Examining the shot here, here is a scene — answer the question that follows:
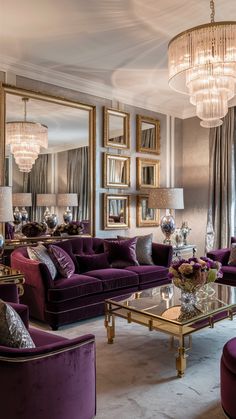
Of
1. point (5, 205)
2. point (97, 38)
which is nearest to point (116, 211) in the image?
point (5, 205)

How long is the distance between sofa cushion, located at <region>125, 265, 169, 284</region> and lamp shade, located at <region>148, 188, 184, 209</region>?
102cm

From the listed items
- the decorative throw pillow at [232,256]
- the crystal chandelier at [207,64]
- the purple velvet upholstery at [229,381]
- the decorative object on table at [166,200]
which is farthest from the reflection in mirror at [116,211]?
the purple velvet upholstery at [229,381]

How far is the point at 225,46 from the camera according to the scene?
291cm

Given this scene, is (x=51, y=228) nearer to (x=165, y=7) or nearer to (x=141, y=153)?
(x=141, y=153)

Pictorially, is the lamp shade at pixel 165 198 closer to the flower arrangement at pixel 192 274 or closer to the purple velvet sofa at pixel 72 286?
the purple velvet sofa at pixel 72 286

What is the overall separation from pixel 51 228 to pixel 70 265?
97 cm

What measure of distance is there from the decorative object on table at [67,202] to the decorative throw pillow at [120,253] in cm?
70

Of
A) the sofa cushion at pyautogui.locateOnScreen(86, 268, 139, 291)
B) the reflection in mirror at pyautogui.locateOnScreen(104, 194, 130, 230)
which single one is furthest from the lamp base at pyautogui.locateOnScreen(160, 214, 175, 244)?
the sofa cushion at pyautogui.locateOnScreen(86, 268, 139, 291)

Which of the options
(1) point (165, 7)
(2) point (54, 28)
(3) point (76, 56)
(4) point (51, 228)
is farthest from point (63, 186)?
(1) point (165, 7)

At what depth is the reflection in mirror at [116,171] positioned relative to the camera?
5.43m

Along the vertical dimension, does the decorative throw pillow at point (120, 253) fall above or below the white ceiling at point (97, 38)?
below

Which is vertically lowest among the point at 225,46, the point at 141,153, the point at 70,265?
the point at 70,265

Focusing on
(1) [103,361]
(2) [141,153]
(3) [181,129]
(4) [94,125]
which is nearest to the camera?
(1) [103,361]

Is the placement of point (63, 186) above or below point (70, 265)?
above
